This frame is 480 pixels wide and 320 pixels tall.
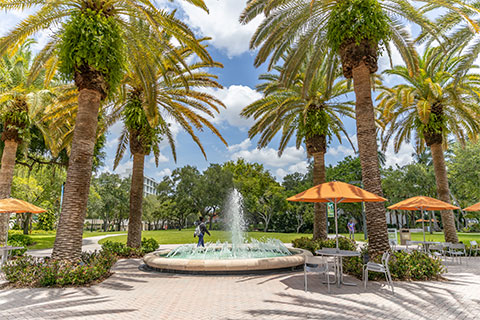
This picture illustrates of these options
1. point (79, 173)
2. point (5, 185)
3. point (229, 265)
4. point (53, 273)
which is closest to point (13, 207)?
point (5, 185)

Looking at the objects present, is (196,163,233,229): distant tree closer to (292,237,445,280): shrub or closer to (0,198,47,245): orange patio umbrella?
(0,198,47,245): orange patio umbrella

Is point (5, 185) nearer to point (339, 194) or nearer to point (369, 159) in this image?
point (339, 194)

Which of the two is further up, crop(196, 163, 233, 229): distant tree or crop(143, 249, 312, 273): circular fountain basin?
crop(196, 163, 233, 229): distant tree

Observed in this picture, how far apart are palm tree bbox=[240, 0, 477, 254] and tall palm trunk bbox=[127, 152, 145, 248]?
26.0ft

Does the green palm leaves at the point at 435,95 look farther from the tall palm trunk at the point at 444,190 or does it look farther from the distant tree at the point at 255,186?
the distant tree at the point at 255,186

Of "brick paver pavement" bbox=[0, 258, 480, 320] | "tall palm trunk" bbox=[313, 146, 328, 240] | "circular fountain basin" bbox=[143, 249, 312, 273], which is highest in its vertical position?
"tall palm trunk" bbox=[313, 146, 328, 240]

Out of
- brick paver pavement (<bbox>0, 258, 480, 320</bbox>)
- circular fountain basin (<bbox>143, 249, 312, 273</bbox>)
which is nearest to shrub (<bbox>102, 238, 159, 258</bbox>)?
circular fountain basin (<bbox>143, 249, 312, 273</bbox>)

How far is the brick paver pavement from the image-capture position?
18.5ft

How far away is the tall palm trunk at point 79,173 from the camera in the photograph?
852cm

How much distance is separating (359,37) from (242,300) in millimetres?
9109

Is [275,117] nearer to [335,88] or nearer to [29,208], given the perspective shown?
[335,88]

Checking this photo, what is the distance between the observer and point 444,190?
51.6ft

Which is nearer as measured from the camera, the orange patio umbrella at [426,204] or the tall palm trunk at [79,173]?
the tall palm trunk at [79,173]

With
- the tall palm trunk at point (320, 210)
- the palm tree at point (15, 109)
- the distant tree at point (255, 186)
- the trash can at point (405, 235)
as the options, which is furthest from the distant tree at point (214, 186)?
the palm tree at point (15, 109)
